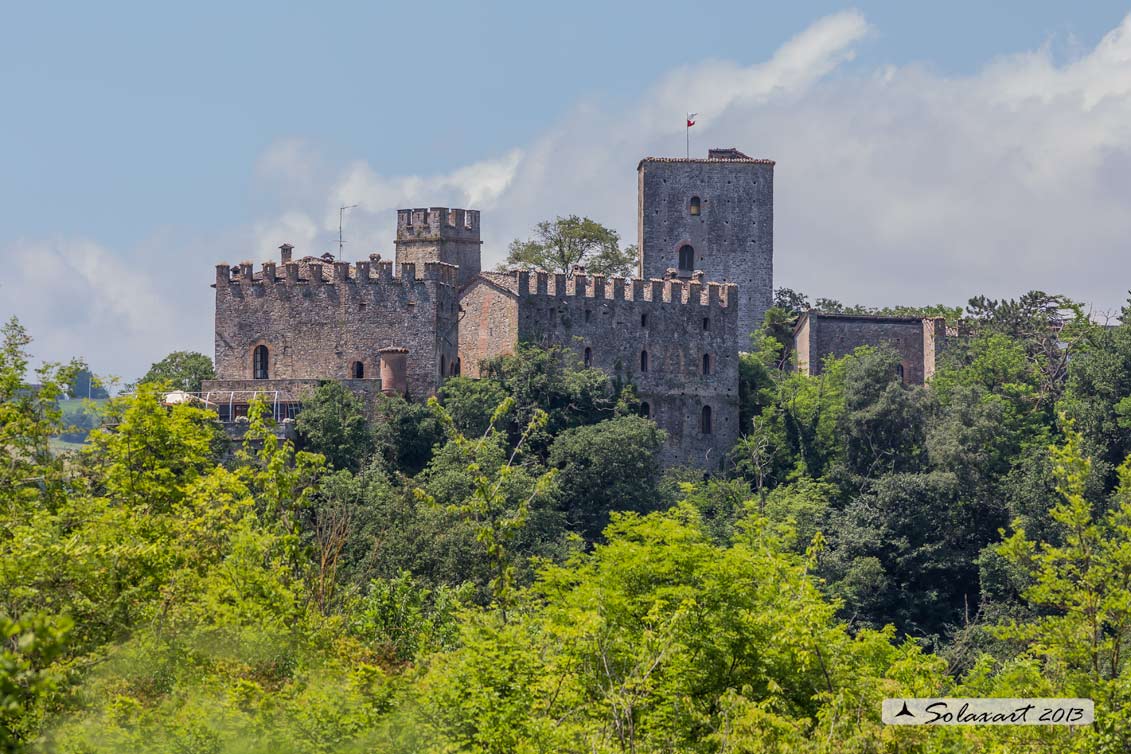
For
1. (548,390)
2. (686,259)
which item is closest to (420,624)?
(548,390)

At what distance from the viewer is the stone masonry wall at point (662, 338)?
56.3 meters

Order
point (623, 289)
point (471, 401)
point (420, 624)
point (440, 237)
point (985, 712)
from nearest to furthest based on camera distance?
1. point (985, 712)
2. point (420, 624)
3. point (471, 401)
4. point (623, 289)
5. point (440, 237)

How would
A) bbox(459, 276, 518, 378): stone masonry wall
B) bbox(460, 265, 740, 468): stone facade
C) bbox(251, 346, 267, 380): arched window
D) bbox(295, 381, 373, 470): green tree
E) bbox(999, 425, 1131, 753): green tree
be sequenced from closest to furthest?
bbox(999, 425, 1131, 753): green tree < bbox(295, 381, 373, 470): green tree < bbox(251, 346, 267, 380): arched window < bbox(459, 276, 518, 378): stone masonry wall < bbox(460, 265, 740, 468): stone facade

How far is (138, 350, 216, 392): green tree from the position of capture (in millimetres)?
54541

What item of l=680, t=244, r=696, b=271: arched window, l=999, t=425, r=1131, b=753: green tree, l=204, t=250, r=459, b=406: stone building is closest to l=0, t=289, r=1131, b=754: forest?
l=999, t=425, r=1131, b=753: green tree

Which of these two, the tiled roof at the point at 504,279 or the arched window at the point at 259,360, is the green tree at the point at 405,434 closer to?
the arched window at the point at 259,360

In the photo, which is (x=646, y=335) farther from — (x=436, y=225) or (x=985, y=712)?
(x=985, y=712)

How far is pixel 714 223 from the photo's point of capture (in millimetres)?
65750

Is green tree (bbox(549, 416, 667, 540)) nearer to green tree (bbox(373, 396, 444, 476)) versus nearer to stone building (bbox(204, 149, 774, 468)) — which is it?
green tree (bbox(373, 396, 444, 476))

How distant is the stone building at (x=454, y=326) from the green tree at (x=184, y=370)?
0.92 m

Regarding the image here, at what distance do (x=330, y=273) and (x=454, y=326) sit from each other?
11.9ft

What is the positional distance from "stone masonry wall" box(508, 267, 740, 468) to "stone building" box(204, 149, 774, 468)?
39 millimetres

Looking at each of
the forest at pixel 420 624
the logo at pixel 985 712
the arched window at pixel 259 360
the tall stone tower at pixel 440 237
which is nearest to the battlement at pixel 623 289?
the tall stone tower at pixel 440 237

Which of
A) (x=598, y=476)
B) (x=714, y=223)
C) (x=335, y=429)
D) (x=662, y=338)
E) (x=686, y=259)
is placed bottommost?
(x=598, y=476)
